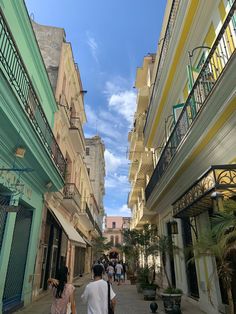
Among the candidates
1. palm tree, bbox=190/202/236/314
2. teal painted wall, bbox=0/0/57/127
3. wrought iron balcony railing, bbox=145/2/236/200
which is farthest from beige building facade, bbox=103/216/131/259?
palm tree, bbox=190/202/236/314

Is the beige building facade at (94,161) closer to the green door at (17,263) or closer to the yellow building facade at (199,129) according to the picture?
the yellow building facade at (199,129)

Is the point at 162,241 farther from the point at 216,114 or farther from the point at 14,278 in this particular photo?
the point at 216,114

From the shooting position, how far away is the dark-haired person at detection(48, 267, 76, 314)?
163 inches

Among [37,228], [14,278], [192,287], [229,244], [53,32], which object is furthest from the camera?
[53,32]

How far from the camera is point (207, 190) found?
18.4ft

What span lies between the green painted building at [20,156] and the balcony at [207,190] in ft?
13.0

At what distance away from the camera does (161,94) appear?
12180 mm

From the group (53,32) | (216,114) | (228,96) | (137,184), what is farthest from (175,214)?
(137,184)

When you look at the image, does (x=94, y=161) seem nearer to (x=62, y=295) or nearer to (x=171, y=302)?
(x=171, y=302)

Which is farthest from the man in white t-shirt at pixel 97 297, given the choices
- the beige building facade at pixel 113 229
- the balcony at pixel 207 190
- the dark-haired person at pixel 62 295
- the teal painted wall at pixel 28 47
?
the beige building facade at pixel 113 229

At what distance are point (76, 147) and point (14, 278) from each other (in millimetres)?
10214

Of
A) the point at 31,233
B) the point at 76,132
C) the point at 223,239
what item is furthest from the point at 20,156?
the point at 76,132

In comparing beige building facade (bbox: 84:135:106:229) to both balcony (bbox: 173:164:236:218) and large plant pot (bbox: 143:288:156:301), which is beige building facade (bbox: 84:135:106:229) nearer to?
large plant pot (bbox: 143:288:156:301)

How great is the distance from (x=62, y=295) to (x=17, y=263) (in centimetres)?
505
